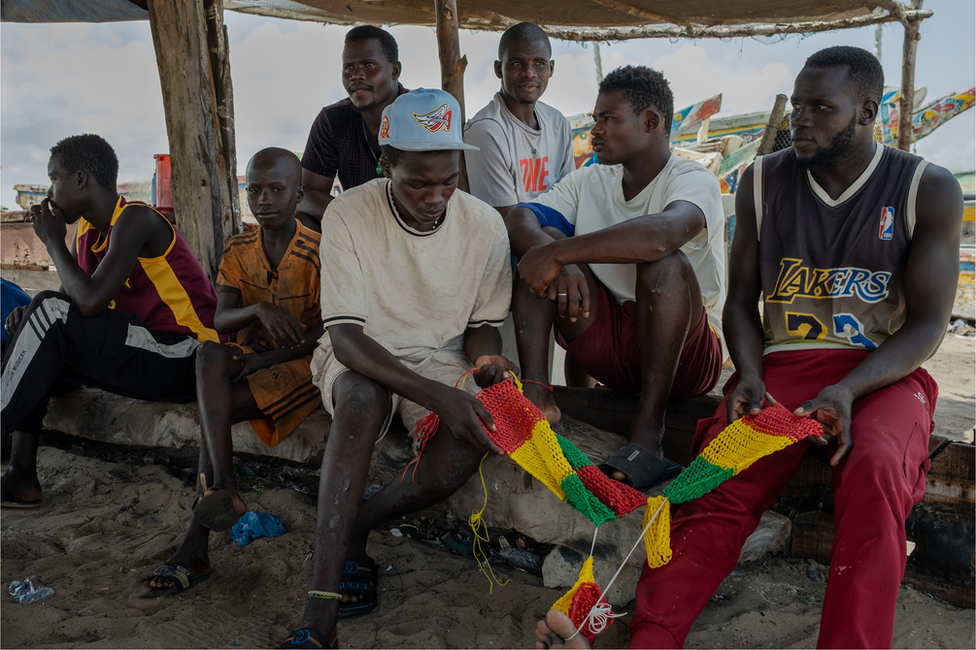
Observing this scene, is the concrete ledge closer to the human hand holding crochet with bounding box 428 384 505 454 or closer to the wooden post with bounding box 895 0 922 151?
the human hand holding crochet with bounding box 428 384 505 454

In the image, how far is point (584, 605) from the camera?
167 centimetres

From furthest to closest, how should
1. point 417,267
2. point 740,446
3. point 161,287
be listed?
1. point 161,287
2. point 417,267
3. point 740,446

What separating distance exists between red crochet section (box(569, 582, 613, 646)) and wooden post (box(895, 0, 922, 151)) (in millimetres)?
6528


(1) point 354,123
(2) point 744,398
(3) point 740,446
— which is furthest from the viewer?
(1) point 354,123

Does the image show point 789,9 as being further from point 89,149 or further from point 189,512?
point 189,512

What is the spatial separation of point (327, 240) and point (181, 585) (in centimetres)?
130

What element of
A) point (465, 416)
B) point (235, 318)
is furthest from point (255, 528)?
point (465, 416)

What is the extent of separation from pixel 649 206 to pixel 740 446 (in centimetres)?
104

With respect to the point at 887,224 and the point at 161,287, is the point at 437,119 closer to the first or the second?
the point at 887,224

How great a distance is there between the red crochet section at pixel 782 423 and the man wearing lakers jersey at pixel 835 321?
0.11 feet

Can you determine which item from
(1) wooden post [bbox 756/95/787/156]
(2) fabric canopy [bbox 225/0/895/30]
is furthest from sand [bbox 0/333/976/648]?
(1) wooden post [bbox 756/95/787/156]

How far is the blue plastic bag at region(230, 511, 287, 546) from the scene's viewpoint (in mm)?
2588

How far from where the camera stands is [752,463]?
1.85 metres

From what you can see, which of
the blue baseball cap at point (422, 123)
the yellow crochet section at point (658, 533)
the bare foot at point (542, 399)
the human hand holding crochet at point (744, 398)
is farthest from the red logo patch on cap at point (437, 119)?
the yellow crochet section at point (658, 533)
